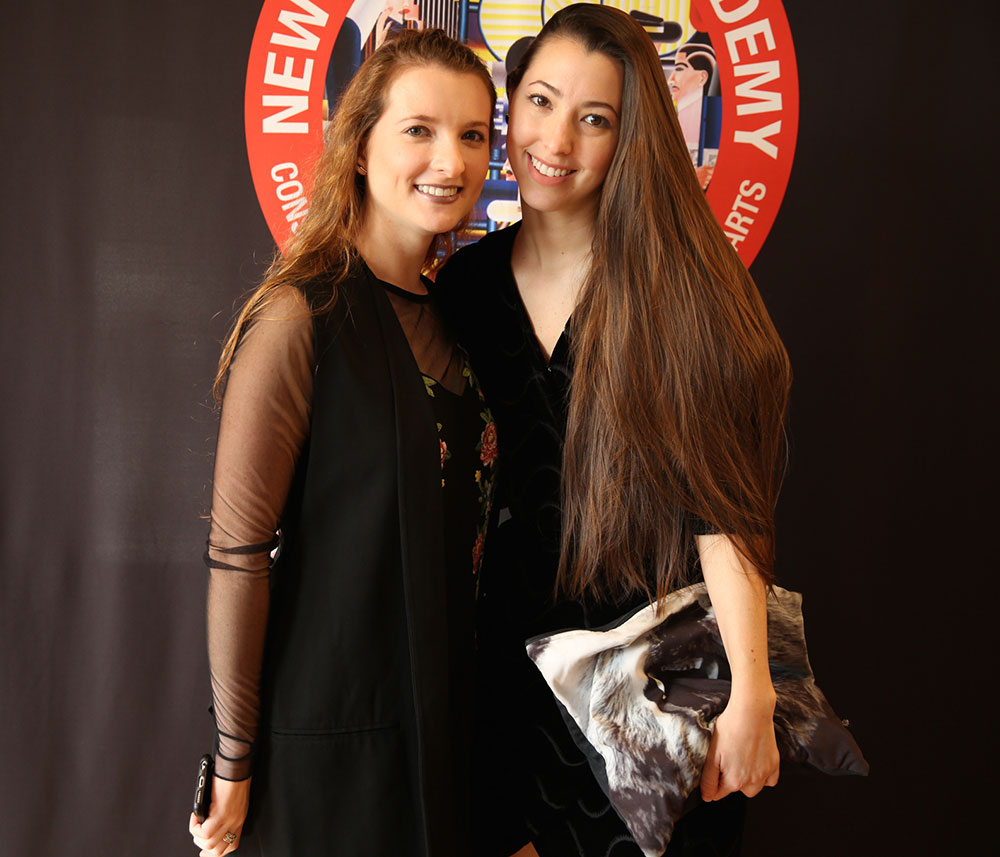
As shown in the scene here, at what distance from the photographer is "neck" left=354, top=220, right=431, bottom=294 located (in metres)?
1.38

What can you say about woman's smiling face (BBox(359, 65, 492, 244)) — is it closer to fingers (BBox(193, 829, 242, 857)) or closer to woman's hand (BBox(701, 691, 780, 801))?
woman's hand (BBox(701, 691, 780, 801))

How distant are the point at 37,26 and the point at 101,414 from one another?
0.96 metres

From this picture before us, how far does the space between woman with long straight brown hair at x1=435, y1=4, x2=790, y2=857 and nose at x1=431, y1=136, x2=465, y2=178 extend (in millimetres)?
152

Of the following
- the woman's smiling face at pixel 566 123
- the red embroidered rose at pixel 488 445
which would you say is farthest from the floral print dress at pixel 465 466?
the woman's smiling face at pixel 566 123

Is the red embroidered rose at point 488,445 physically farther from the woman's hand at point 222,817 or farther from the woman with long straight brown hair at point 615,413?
the woman's hand at point 222,817

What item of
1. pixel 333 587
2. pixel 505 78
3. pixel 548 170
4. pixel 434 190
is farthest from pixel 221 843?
pixel 505 78

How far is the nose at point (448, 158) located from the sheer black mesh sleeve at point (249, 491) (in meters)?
0.33

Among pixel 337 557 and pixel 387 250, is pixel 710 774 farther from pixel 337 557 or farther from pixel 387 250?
pixel 387 250

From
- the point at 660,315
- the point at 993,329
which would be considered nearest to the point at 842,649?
the point at 993,329

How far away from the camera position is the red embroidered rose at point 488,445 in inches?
55.8

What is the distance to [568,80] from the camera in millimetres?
1345

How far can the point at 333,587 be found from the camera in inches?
48.1

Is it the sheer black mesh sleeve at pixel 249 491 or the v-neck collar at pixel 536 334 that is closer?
the sheer black mesh sleeve at pixel 249 491

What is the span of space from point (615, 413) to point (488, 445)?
0.88 feet
